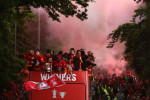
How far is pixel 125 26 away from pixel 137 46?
13.7 feet

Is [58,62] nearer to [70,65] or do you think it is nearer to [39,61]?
[70,65]

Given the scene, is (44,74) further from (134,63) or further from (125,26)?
(125,26)

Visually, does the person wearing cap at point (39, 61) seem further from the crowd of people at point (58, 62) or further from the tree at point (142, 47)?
the tree at point (142, 47)

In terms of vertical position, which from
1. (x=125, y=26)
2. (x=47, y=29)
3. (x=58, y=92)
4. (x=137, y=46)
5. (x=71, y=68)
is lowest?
(x=58, y=92)

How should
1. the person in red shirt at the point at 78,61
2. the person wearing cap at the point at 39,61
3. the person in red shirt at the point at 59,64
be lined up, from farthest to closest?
1. the person in red shirt at the point at 78,61
2. the person wearing cap at the point at 39,61
3. the person in red shirt at the point at 59,64

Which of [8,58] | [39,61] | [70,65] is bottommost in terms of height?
[70,65]

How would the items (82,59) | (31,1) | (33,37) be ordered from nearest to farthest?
(82,59), (31,1), (33,37)

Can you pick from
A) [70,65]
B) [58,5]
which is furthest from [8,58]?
[70,65]

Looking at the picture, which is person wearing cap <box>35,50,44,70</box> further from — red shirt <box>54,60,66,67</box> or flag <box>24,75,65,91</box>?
flag <box>24,75,65,91</box>

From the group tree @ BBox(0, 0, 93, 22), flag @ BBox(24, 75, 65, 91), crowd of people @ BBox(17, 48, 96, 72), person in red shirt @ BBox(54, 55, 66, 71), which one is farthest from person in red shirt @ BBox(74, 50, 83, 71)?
tree @ BBox(0, 0, 93, 22)

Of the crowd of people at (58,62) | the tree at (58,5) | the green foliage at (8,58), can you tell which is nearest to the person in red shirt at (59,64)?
the crowd of people at (58,62)

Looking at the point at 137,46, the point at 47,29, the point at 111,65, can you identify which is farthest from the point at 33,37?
the point at 137,46

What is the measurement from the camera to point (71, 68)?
9.01 metres

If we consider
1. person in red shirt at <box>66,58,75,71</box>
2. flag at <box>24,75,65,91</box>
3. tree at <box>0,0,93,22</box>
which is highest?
tree at <box>0,0,93,22</box>
